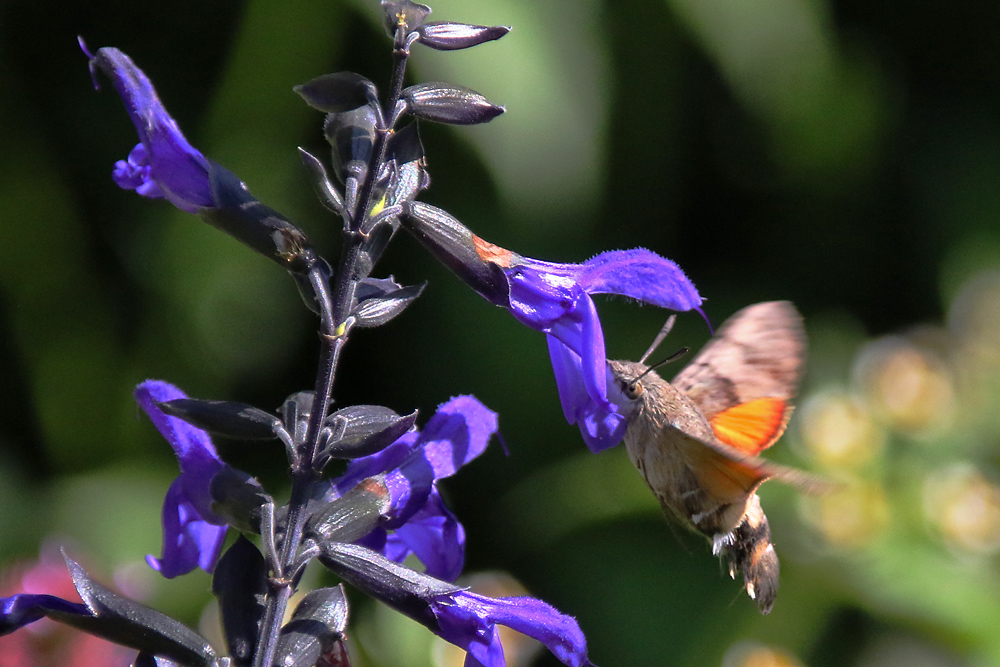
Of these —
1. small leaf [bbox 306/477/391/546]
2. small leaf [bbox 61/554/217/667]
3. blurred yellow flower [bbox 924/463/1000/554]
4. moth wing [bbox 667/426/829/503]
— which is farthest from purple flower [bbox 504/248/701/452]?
blurred yellow flower [bbox 924/463/1000/554]

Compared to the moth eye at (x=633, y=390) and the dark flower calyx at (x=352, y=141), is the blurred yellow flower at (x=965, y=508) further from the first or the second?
the dark flower calyx at (x=352, y=141)

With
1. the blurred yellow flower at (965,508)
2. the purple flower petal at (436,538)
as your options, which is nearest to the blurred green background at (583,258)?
the blurred yellow flower at (965,508)

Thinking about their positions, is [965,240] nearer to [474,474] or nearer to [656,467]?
[474,474]

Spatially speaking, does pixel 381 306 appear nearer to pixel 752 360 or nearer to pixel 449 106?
pixel 449 106

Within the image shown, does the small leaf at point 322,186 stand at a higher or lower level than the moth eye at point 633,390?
higher

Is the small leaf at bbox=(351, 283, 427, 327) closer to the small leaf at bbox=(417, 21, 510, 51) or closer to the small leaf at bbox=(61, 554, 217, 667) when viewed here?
the small leaf at bbox=(417, 21, 510, 51)

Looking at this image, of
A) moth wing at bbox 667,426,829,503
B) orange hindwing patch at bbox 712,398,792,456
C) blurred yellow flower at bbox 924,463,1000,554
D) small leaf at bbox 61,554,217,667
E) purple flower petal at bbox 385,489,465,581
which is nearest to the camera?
small leaf at bbox 61,554,217,667
